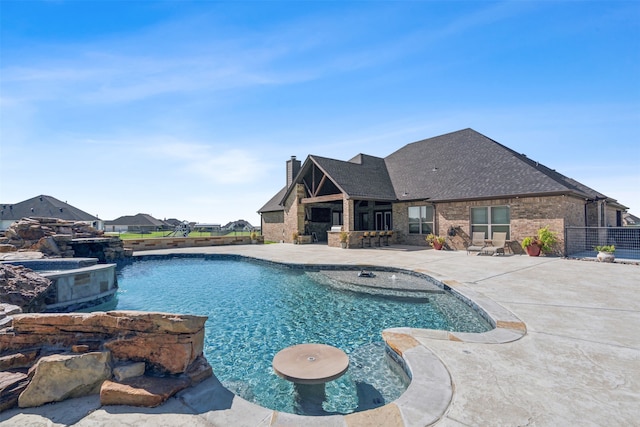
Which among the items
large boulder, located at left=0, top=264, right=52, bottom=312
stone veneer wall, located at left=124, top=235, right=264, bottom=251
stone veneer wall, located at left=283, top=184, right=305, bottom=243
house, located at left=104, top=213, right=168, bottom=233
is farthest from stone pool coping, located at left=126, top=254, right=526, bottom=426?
house, located at left=104, top=213, right=168, bottom=233

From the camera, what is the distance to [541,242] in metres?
12.6

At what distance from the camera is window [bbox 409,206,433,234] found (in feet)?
56.8

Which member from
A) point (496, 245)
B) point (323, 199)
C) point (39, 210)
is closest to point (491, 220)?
point (496, 245)

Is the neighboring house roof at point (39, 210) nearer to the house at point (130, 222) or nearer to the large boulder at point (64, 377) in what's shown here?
the house at point (130, 222)

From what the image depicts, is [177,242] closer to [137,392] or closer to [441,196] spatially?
[441,196]

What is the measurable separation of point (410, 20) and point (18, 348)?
11.9m

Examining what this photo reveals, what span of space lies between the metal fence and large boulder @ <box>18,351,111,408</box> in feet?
53.0

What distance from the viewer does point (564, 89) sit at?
11.5 meters

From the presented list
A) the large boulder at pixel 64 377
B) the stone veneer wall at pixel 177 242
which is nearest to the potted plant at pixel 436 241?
the stone veneer wall at pixel 177 242

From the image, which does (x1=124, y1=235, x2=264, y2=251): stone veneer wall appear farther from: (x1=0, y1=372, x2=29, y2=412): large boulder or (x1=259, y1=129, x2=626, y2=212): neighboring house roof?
(x1=0, y1=372, x2=29, y2=412): large boulder

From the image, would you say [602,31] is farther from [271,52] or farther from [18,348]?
[18,348]

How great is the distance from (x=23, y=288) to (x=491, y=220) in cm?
1746

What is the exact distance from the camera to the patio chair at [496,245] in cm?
1330

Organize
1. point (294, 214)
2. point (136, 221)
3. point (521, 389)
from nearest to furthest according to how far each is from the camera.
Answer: point (521, 389)
point (294, 214)
point (136, 221)
